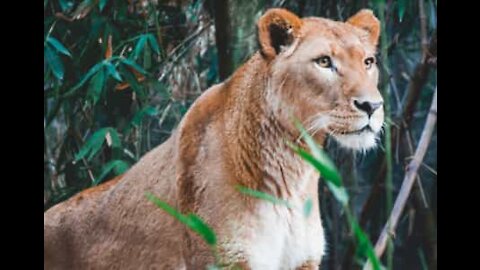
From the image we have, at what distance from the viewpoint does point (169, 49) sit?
3.40 meters

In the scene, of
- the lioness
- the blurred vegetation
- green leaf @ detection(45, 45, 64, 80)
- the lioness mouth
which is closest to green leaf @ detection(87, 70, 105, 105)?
the blurred vegetation

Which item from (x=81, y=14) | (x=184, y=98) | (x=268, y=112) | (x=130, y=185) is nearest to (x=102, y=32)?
(x=81, y=14)

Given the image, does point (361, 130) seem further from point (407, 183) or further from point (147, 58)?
point (147, 58)

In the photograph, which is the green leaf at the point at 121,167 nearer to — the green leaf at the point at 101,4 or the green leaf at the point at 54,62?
the green leaf at the point at 54,62

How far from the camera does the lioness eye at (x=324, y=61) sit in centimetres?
276

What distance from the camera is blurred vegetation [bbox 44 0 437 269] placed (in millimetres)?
3234

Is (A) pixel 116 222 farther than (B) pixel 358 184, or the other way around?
(B) pixel 358 184

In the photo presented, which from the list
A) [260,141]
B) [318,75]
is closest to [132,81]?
[260,141]

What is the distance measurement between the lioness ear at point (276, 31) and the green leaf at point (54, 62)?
2.78 ft

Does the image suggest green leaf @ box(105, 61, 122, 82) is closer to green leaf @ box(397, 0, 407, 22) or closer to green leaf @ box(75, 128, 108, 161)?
green leaf @ box(75, 128, 108, 161)
